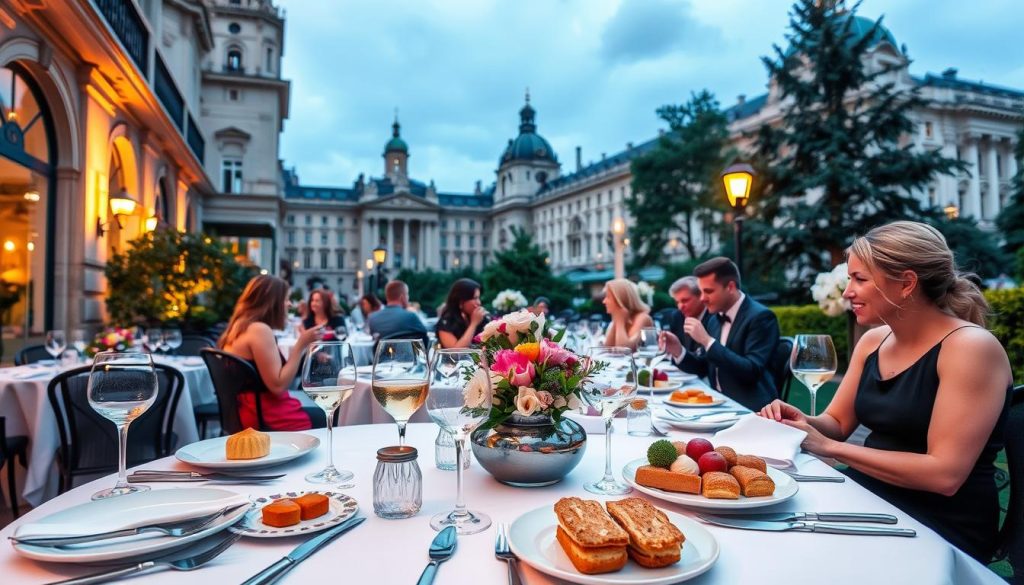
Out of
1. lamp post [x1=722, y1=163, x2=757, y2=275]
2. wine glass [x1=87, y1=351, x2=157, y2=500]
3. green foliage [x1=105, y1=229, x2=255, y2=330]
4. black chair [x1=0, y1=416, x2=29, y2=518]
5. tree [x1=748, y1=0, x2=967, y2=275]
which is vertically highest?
tree [x1=748, y1=0, x2=967, y2=275]

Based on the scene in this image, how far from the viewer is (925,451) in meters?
1.86

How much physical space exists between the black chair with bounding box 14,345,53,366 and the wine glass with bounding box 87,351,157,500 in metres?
4.66

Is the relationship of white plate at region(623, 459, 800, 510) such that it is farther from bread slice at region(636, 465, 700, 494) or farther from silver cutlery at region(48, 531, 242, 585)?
silver cutlery at region(48, 531, 242, 585)

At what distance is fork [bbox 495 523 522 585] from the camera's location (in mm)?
961

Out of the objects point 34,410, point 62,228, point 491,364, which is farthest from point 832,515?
point 62,228

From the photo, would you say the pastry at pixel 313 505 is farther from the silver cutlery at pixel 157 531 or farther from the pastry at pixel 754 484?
the pastry at pixel 754 484

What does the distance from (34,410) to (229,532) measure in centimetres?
363

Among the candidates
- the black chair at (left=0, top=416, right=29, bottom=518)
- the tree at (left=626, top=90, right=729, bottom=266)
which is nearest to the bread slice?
the black chair at (left=0, top=416, right=29, bottom=518)

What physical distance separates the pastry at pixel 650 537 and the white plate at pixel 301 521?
0.57 metres

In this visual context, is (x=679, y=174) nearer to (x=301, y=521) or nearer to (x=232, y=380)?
(x=232, y=380)

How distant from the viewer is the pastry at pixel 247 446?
1625 mm

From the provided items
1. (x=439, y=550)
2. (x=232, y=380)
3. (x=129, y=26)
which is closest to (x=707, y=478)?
(x=439, y=550)

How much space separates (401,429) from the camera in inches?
58.3

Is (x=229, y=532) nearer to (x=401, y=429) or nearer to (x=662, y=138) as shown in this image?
(x=401, y=429)
